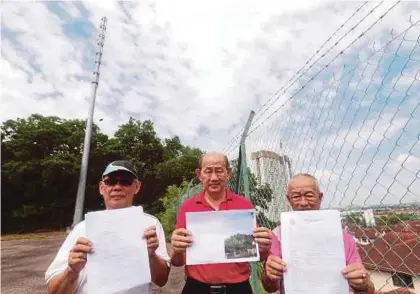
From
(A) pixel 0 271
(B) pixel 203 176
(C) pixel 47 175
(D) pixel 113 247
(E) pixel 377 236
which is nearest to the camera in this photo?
(D) pixel 113 247

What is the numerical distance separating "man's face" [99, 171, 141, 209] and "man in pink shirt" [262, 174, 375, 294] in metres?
0.87

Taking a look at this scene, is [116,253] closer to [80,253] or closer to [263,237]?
[80,253]

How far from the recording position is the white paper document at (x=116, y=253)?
1394mm

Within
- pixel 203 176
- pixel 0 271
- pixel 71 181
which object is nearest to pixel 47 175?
pixel 71 181

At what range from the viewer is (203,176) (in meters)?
2.04

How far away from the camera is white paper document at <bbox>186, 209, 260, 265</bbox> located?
1521 millimetres

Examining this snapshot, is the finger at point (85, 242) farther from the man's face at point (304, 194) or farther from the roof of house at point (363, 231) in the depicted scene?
the roof of house at point (363, 231)

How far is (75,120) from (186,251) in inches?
1188

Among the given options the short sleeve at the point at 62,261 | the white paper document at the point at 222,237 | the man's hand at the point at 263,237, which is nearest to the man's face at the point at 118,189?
the short sleeve at the point at 62,261

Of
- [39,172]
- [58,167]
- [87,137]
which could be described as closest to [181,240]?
[87,137]

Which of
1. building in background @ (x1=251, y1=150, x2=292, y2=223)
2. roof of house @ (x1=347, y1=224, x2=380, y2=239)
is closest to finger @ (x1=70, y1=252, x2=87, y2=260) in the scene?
roof of house @ (x1=347, y1=224, x2=380, y2=239)

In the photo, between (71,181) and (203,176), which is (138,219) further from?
(71,181)

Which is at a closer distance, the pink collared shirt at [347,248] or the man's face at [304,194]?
the pink collared shirt at [347,248]

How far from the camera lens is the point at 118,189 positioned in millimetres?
1748
